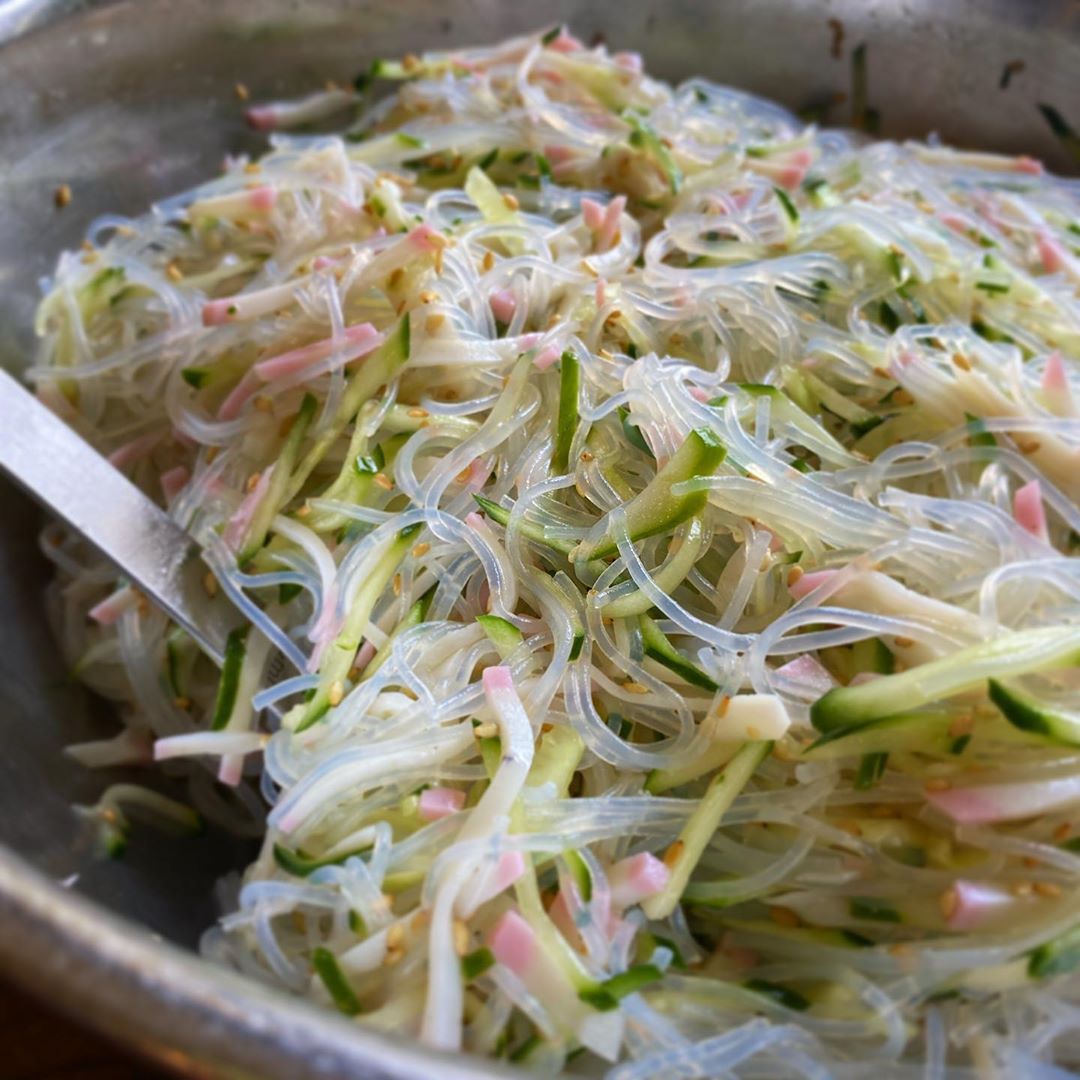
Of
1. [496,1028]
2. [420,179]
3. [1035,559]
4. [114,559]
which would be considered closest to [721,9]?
[420,179]

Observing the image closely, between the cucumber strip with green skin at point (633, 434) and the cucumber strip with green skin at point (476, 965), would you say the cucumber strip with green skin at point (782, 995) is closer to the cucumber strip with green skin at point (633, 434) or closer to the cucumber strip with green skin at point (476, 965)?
the cucumber strip with green skin at point (476, 965)

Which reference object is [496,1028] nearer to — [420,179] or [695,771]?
[695,771]

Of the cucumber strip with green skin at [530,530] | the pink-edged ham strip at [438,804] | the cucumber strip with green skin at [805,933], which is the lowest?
the cucumber strip with green skin at [805,933]

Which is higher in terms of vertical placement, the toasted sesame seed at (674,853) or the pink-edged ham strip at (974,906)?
the toasted sesame seed at (674,853)

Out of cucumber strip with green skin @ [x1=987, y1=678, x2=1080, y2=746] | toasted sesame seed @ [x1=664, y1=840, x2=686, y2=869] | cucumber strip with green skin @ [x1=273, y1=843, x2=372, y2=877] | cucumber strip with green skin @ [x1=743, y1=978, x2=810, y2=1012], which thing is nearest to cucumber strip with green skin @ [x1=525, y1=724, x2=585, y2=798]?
toasted sesame seed @ [x1=664, y1=840, x2=686, y2=869]

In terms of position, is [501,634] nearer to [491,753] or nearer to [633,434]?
[491,753]

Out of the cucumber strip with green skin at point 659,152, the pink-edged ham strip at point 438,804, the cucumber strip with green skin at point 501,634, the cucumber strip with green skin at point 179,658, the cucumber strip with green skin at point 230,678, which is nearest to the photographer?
the pink-edged ham strip at point 438,804

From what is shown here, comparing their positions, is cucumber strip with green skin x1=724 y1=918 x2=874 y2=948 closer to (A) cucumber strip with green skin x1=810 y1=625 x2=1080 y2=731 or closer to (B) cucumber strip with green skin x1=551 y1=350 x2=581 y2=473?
(A) cucumber strip with green skin x1=810 y1=625 x2=1080 y2=731

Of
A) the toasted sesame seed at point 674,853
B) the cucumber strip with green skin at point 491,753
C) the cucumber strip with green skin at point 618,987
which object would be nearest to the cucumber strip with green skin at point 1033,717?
the toasted sesame seed at point 674,853
